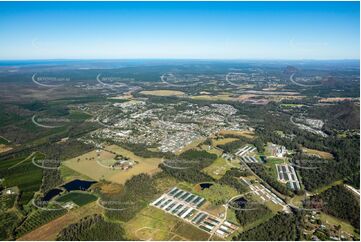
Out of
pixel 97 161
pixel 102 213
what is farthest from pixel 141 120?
pixel 102 213

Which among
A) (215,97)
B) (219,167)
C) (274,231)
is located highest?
(219,167)

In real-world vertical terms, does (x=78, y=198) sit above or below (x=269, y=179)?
below

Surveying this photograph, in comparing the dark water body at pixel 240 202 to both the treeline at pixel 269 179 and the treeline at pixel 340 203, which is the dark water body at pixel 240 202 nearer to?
the treeline at pixel 269 179

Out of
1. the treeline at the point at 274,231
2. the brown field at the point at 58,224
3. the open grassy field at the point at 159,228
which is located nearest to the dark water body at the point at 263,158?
the treeline at the point at 274,231

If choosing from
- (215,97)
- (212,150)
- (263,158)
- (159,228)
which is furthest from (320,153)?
(215,97)

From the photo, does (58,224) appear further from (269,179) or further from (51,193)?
(269,179)

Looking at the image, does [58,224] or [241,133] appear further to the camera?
[241,133]

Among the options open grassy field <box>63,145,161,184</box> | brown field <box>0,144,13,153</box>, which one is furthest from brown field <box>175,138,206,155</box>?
brown field <box>0,144,13,153</box>
